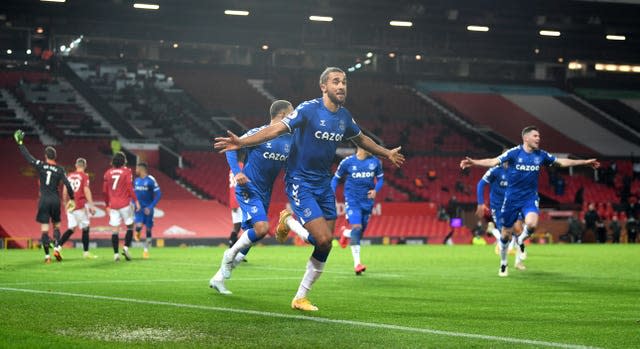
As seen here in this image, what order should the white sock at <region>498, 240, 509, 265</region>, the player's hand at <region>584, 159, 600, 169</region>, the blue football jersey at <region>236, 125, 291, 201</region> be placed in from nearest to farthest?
the blue football jersey at <region>236, 125, 291, 201</region>, the player's hand at <region>584, 159, 600, 169</region>, the white sock at <region>498, 240, 509, 265</region>

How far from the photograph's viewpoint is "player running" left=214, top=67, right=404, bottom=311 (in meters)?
10.6

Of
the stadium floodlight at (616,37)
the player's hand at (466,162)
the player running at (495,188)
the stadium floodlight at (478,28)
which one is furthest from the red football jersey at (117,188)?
the stadium floodlight at (616,37)

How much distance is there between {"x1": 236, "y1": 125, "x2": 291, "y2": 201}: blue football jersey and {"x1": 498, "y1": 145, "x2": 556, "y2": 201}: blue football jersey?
5394 millimetres

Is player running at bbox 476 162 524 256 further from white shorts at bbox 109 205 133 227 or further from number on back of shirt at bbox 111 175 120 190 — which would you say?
number on back of shirt at bbox 111 175 120 190

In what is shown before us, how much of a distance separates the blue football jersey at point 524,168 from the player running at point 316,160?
7.43 meters

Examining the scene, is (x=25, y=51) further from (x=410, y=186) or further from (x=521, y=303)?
(x=521, y=303)

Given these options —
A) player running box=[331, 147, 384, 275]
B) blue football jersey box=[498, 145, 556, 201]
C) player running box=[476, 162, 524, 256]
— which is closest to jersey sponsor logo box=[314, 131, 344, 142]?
blue football jersey box=[498, 145, 556, 201]

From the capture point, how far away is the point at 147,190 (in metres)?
25.9

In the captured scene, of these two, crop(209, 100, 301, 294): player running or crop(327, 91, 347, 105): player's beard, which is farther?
crop(209, 100, 301, 294): player running

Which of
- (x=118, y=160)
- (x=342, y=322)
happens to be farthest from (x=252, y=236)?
(x=118, y=160)

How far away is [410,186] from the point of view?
158 ft

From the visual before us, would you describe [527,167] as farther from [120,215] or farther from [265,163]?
[120,215]

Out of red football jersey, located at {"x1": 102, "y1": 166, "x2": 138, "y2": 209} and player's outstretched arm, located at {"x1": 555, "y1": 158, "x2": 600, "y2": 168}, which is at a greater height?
player's outstretched arm, located at {"x1": 555, "y1": 158, "x2": 600, "y2": 168}

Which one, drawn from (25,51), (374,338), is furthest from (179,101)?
(374,338)
